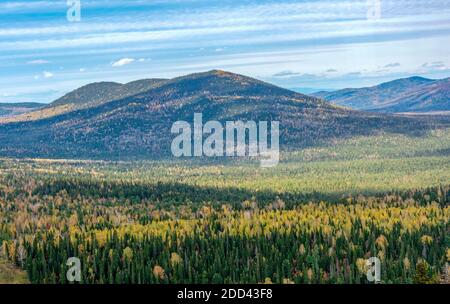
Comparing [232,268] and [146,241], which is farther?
[146,241]

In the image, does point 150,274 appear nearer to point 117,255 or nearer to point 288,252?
point 117,255

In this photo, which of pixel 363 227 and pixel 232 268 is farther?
pixel 363 227

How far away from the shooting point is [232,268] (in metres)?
150

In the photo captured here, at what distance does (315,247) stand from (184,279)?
4006 cm

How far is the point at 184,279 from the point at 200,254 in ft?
81.4
